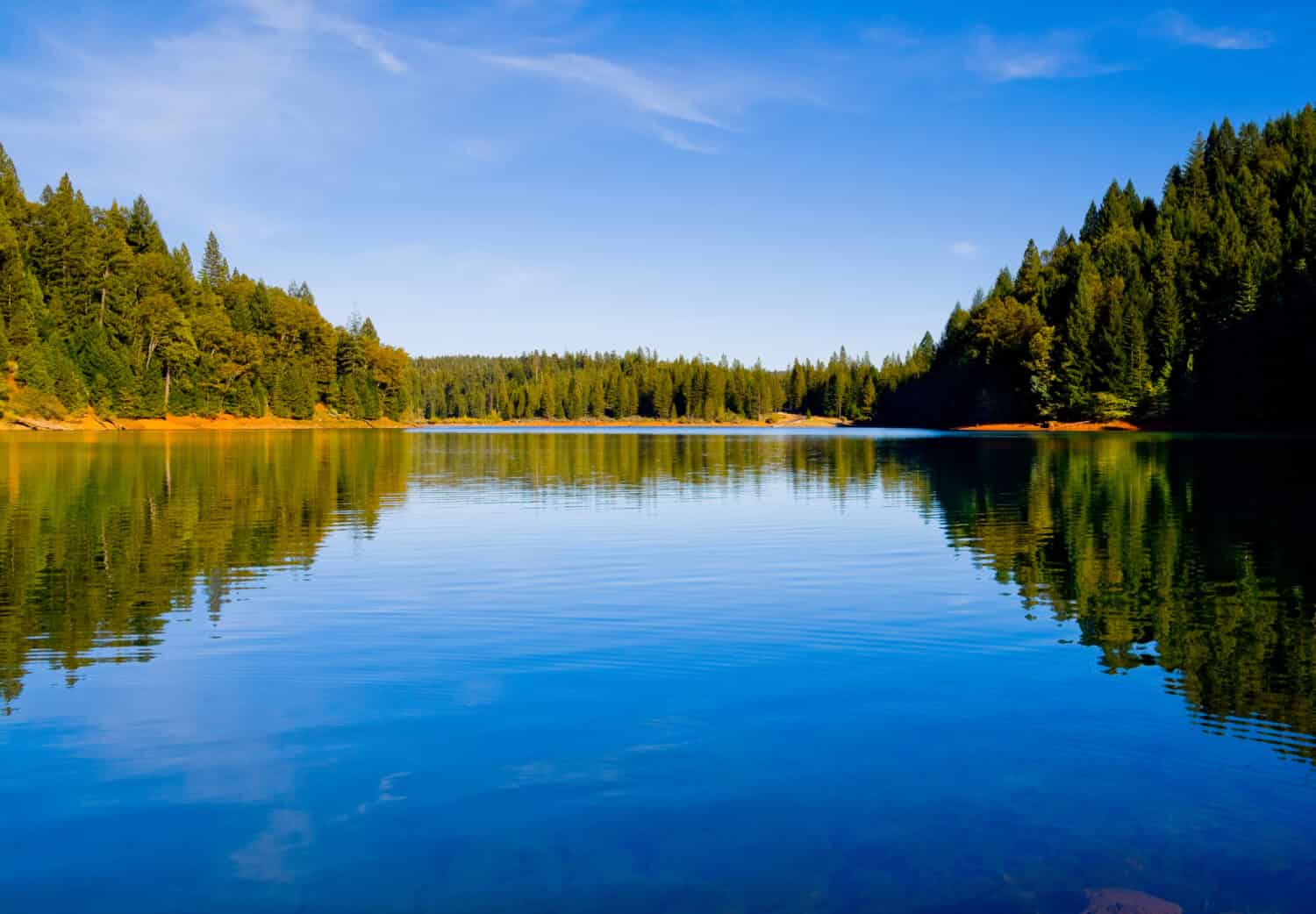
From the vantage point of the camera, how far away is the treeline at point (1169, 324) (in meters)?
131

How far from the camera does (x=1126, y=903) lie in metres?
6.77

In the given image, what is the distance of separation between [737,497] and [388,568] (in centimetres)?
2032

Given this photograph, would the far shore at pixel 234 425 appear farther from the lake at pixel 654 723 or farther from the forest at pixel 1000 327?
the lake at pixel 654 723

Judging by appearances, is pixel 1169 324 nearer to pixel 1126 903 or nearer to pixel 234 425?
pixel 234 425

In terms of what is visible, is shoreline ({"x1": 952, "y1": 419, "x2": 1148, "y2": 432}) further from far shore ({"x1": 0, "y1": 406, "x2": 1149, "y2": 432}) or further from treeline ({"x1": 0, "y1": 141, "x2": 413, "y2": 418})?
treeline ({"x1": 0, "y1": 141, "x2": 413, "y2": 418})

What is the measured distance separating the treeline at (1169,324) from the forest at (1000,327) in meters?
0.33

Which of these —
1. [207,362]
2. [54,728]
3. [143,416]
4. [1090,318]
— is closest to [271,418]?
[207,362]

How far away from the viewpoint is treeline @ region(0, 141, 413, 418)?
120m

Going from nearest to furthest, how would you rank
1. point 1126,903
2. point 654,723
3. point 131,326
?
point 1126,903
point 654,723
point 131,326

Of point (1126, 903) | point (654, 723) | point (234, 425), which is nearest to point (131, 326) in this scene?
point (234, 425)

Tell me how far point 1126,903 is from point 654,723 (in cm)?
521

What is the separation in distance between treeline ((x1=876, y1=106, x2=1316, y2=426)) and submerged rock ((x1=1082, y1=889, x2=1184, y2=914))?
13365 centimetres

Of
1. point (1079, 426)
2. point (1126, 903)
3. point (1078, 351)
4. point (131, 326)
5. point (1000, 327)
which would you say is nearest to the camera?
point (1126, 903)

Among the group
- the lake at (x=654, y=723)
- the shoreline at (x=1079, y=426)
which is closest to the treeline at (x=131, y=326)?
the lake at (x=654, y=723)
